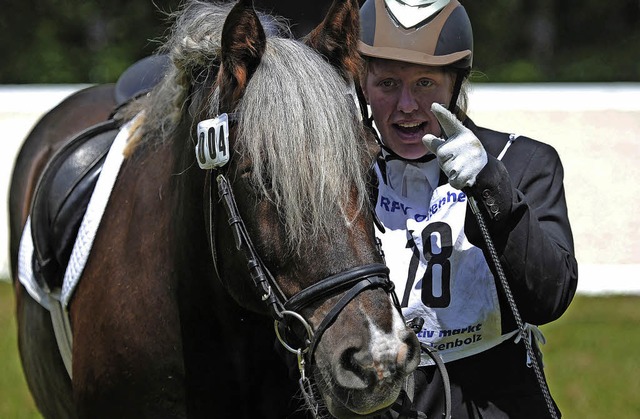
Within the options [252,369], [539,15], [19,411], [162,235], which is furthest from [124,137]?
[539,15]

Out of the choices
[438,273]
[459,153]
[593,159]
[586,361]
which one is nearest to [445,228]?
[438,273]

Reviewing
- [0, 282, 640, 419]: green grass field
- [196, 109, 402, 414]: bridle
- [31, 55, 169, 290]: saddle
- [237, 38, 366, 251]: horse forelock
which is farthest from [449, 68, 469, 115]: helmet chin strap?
[0, 282, 640, 419]: green grass field

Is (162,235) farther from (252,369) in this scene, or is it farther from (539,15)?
(539,15)

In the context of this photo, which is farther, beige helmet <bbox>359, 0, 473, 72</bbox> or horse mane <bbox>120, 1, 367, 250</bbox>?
A: beige helmet <bbox>359, 0, 473, 72</bbox>

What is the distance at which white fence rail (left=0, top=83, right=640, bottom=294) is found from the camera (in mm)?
10047

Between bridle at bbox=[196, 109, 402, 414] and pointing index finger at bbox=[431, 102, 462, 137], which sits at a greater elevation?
pointing index finger at bbox=[431, 102, 462, 137]

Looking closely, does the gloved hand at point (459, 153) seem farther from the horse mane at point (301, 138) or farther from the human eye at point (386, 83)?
the human eye at point (386, 83)

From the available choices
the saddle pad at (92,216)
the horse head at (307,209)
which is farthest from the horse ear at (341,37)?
the saddle pad at (92,216)

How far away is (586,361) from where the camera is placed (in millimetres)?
7770

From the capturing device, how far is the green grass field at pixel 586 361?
21.6ft

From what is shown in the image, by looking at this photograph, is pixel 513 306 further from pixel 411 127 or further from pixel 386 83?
→ pixel 386 83

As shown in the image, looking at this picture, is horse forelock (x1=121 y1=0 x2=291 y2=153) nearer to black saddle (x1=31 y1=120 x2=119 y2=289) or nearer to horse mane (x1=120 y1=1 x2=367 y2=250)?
horse mane (x1=120 y1=1 x2=367 y2=250)

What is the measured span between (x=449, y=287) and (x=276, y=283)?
24.1 inches

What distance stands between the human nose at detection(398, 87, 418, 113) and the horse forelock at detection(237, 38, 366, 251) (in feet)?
0.90
